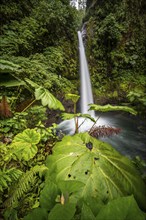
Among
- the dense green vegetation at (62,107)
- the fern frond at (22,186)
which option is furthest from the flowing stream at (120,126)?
the fern frond at (22,186)

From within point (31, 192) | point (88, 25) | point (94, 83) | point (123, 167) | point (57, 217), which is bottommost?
point (31, 192)

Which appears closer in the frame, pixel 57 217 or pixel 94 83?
pixel 57 217

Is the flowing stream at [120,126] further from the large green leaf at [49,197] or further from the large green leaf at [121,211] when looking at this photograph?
the large green leaf at [121,211]

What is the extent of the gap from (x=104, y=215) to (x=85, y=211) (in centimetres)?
8

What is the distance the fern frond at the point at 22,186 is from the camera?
5.32 ft

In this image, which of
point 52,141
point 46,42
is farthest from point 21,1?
point 52,141

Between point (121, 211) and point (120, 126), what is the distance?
621 centimetres

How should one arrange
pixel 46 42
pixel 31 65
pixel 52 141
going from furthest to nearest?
1. pixel 46 42
2. pixel 31 65
3. pixel 52 141

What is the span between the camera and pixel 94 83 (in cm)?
968

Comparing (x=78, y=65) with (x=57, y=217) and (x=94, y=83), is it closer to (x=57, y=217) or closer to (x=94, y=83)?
(x=94, y=83)

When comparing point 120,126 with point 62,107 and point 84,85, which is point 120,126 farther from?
point 62,107

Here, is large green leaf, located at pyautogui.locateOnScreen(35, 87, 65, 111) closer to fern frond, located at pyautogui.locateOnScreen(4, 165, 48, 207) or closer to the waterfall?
fern frond, located at pyautogui.locateOnScreen(4, 165, 48, 207)

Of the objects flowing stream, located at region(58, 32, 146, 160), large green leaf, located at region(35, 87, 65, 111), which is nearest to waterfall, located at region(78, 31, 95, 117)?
flowing stream, located at region(58, 32, 146, 160)

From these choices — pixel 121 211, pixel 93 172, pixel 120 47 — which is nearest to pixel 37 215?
pixel 121 211
